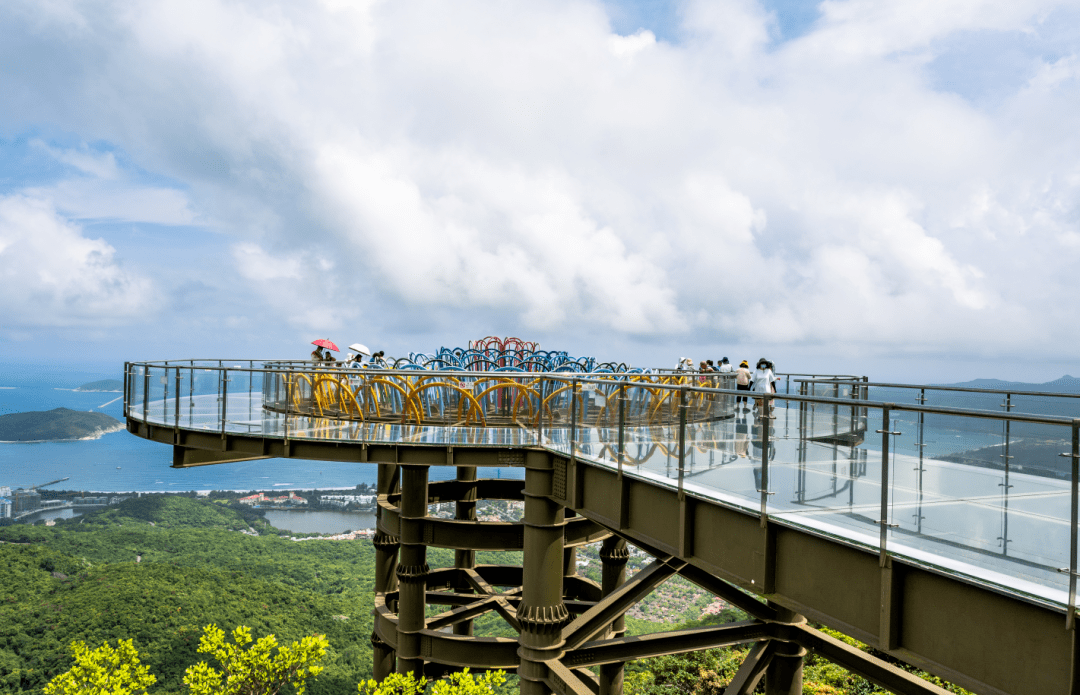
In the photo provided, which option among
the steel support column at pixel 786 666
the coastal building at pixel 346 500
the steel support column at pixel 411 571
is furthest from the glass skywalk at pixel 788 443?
the coastal building at pixel 346 500

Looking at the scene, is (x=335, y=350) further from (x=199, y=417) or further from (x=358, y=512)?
(x=358, y=512)

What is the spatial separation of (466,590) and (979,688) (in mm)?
16339

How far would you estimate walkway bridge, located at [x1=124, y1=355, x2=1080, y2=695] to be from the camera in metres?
4.70

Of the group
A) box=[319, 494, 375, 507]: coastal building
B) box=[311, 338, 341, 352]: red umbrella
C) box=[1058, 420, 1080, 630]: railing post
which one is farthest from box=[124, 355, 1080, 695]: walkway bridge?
box=[319, 494, 375, 507]: coastal building

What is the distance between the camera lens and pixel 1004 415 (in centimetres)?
382

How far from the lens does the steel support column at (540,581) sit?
9.77 meters

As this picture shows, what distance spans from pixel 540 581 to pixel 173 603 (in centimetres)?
6573

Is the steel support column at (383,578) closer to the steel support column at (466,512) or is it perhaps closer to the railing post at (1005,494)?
the steel support column at (466,512)

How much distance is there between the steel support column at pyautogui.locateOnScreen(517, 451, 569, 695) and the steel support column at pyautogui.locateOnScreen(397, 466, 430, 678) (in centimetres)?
322

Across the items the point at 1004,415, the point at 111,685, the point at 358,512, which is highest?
the point at 1004,415

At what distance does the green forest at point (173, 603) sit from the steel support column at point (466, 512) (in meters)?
13.3

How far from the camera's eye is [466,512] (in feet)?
60.2

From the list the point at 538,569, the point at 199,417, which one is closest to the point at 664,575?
the point at 538,569

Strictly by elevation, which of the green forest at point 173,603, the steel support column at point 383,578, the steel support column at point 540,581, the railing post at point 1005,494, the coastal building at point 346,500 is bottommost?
the coastal building at point 346,500
